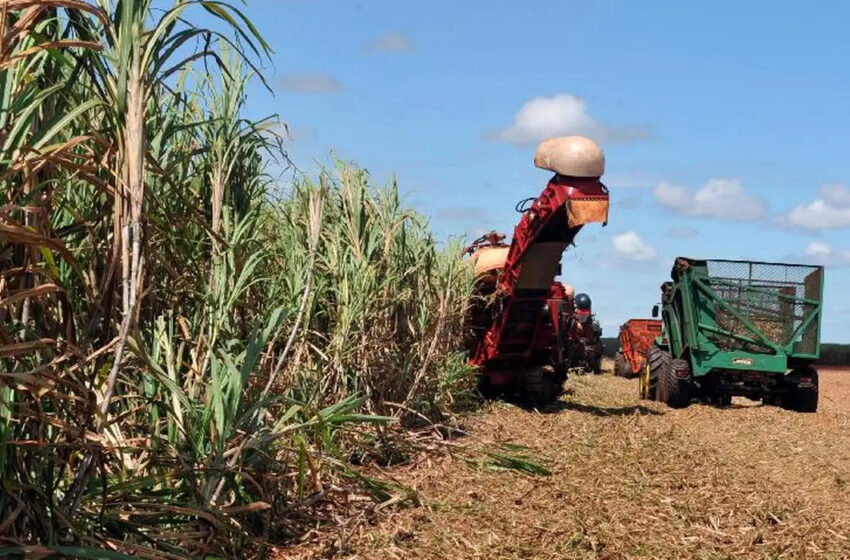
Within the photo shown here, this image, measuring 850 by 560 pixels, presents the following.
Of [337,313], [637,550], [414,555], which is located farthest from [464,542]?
[337,313]

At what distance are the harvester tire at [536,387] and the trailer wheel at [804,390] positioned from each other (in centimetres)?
406

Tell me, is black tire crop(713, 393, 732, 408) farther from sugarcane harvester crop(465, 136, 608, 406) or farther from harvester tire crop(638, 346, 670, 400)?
sugarcane harvester crop(465, 136, 608, 406)

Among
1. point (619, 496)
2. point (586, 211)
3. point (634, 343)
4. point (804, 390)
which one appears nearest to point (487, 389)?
point (586, 211)

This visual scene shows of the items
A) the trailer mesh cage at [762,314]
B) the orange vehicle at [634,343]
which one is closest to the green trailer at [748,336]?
the trailer mesh cage at [762,314]

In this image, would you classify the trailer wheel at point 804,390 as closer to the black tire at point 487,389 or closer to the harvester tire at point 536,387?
the harvester tire at point 536,387

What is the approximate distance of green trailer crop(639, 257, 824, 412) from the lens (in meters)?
15.0

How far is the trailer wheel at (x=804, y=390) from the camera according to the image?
15.1m

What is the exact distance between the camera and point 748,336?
15125 millimetres

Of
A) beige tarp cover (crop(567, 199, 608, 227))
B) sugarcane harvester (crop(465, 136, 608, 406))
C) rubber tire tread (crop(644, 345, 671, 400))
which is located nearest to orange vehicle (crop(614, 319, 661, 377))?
rubber tire tread (crop(644, 345, 671, 400))

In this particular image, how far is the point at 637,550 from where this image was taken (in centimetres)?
563

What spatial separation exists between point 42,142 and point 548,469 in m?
5.83

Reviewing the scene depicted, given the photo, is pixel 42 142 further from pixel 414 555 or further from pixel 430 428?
pixel 430 428

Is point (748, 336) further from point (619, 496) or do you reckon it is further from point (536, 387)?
point (619, 496)

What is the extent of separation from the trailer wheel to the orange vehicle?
7225mm
